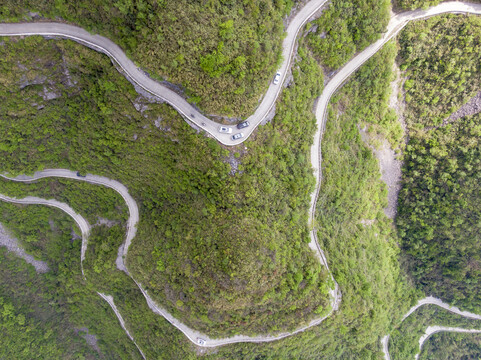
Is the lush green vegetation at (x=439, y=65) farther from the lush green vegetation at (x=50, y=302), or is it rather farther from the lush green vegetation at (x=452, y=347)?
the lush green vegetation at (x=50, y=302)

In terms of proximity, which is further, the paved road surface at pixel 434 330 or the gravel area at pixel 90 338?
the paved road surface at pixel 434 330

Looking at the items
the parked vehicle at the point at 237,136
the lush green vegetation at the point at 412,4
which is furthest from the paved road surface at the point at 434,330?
the lush green vegetation at the point at 412,4

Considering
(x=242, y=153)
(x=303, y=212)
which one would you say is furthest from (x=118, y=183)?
(x=303, y=212)

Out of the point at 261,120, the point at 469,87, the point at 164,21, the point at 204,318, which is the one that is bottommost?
the point at 204,318

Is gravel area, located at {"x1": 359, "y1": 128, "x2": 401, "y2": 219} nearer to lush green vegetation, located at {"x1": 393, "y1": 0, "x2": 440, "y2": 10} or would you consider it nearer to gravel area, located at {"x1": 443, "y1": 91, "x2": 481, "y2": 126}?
gravel area, located at {"x1": 443, "y1": 91, "x2": 481, "y2": 126}

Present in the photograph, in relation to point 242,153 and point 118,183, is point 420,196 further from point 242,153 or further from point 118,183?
point 118,183
